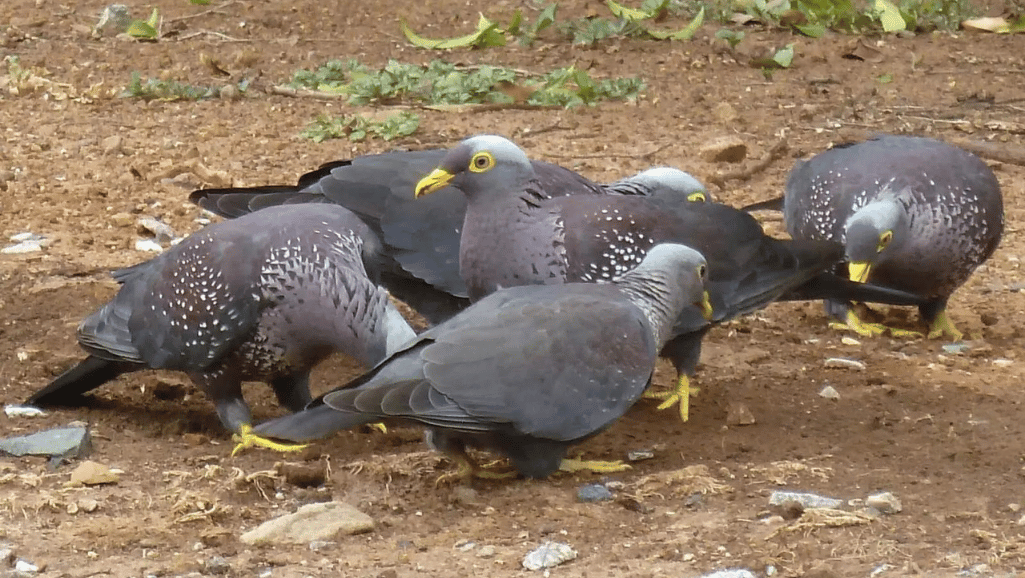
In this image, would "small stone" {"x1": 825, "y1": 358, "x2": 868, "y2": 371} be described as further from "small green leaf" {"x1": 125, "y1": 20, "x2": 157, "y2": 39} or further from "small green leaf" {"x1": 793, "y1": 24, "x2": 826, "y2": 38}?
"small green leaf" {"x1": 125, "y1": 20, "x2": 157, "y2": 39}

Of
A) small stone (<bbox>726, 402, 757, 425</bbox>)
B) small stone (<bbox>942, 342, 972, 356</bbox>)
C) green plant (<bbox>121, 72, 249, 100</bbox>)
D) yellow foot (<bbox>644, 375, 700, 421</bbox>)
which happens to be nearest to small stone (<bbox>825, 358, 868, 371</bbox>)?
small stone (<bbox>942, 342, 972, 356</bbox>)

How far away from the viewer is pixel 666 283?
470 cm

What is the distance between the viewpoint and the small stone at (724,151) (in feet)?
25.7

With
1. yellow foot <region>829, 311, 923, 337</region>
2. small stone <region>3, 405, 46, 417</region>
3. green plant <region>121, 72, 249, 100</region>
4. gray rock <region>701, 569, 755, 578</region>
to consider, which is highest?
gray rock <region>701, 569, 755, 578</region>

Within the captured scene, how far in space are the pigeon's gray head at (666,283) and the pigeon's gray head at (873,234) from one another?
1.25 m

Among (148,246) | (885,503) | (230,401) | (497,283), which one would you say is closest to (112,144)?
(148,246)

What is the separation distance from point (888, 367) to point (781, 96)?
3.58 meters

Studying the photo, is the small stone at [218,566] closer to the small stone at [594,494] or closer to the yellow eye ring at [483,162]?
the small stone at [594,494]

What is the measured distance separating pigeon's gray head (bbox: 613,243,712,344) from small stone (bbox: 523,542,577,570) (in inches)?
40.2

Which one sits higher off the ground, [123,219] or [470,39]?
[470,39]

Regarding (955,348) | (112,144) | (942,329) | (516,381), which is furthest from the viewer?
(112,144)

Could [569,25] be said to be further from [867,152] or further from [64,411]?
[64,411]

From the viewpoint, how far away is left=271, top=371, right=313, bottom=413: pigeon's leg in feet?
16.9

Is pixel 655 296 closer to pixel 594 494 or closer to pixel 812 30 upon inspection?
pixel 594 494
